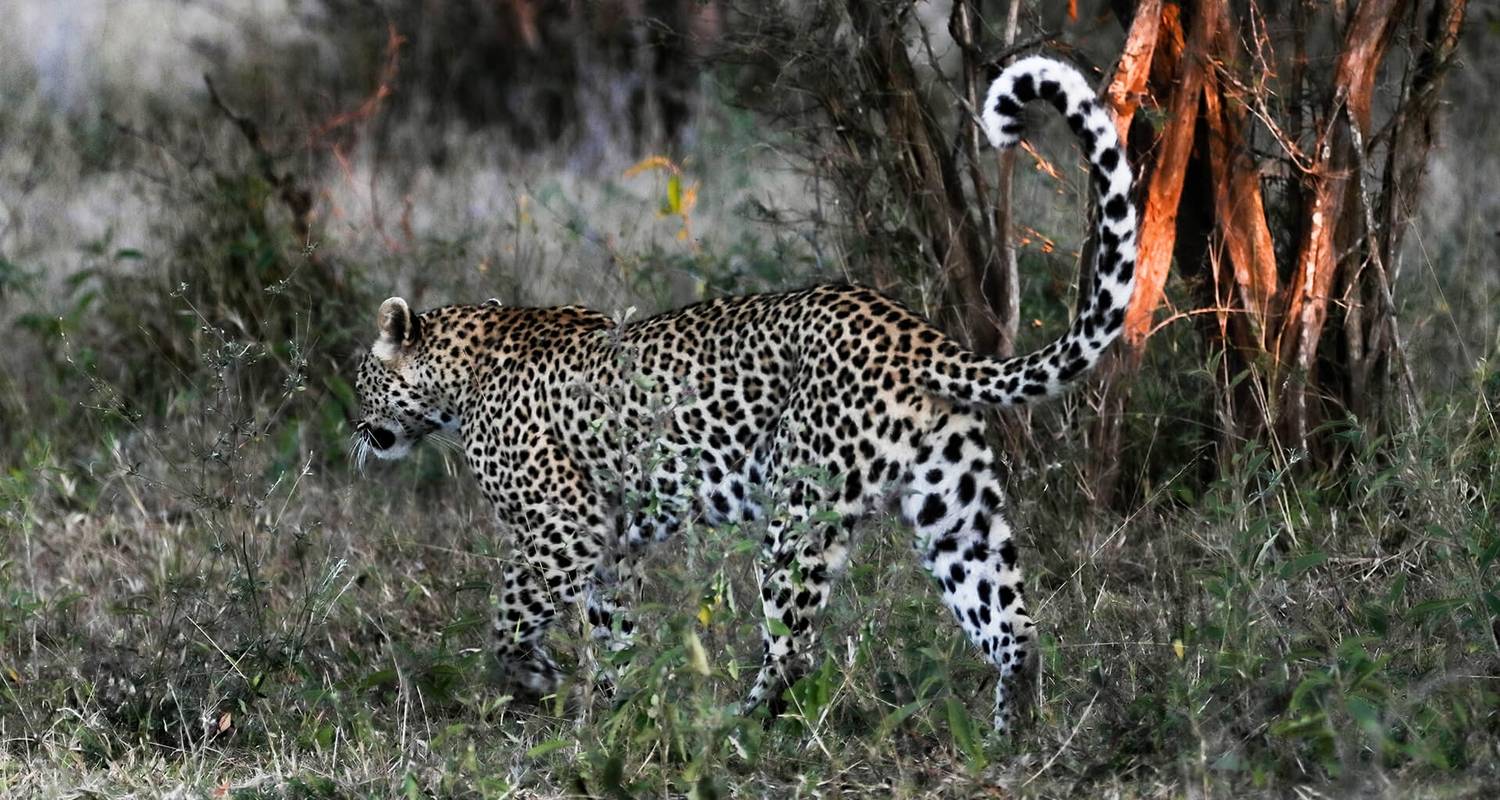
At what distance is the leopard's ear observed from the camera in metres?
6.24

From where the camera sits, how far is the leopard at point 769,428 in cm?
458

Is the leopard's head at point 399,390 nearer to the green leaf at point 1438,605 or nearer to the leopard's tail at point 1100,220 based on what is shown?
the leopard's tail at point 1100,220

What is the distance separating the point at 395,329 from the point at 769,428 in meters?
1.57

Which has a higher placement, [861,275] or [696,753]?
[861,275]

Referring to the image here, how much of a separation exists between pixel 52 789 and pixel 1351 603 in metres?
3.38

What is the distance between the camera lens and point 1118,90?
19.4 feet

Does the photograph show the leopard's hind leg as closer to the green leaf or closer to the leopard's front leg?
the green leaf

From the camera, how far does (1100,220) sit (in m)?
4.54

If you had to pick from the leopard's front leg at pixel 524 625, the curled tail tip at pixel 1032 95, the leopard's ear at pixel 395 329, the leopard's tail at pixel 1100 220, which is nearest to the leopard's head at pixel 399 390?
the leopard's ear at pixel 395 329

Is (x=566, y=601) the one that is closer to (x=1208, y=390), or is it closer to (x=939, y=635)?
(x=939, y=635)

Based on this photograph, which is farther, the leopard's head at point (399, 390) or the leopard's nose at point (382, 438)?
the leopard's nose at point (382, 438)

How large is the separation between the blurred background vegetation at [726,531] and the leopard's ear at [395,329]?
1.03 ft

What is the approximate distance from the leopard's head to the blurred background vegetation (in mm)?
270

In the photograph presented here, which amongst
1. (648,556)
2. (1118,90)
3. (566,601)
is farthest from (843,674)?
(1118,90)
